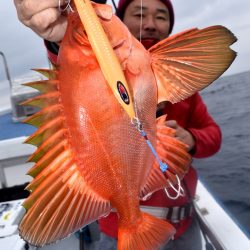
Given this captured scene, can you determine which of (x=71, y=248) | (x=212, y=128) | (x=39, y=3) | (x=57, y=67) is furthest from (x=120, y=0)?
(x=71, y=248)

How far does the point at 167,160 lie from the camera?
3.72ft

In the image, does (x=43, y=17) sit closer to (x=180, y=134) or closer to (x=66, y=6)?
(x=66, y=6)

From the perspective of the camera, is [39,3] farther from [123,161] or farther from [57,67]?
[123,161]

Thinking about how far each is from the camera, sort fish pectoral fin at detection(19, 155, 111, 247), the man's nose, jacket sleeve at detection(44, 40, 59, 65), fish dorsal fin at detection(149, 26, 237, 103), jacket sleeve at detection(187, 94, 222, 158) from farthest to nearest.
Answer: the man's nose
jacket sleeve at detection(187, 94, 222, 158)
jacket sleeve at detection(44, 40, 59, 65)
fish dorsal fin at detection(149, 26, 237, 103)
fish pectoral fin at detection(19, 155, 111, 247)

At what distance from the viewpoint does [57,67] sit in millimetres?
1020

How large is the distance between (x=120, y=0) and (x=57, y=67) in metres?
1.56

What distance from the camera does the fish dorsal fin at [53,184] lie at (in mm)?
968

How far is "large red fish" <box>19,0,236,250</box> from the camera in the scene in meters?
0.98

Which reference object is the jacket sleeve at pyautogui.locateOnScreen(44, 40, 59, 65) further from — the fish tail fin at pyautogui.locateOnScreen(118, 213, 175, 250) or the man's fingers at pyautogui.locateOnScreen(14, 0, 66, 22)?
the fish tail fin at pyautogui.locateOnScreen(118, 213, 175, 250)

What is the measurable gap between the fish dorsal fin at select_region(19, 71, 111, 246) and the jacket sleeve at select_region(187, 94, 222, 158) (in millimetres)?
1059

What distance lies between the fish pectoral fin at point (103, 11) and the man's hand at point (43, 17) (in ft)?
0.63

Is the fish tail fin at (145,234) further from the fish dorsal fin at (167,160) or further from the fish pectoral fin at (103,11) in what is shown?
the fish pectoral fin at (103,11)

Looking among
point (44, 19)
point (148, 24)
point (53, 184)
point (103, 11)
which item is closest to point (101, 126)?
point (53, 184)

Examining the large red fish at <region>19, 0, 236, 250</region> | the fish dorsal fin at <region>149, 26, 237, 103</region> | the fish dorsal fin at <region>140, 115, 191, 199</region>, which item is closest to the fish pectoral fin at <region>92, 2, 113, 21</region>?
the large red fish at <region>19, 0, 236, 250</region>
